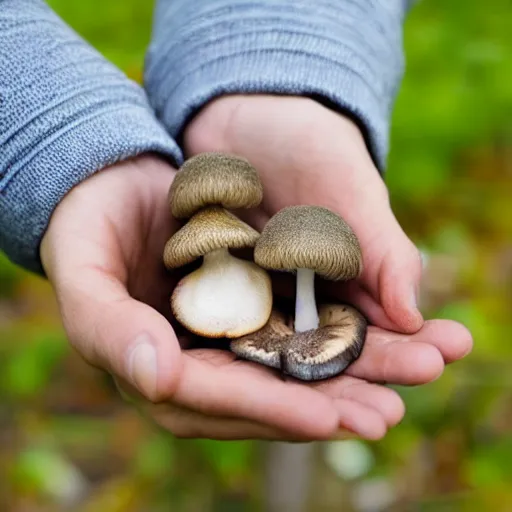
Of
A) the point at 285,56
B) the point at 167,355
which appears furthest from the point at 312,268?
the point at 285,56

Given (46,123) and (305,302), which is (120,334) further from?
(46,123)

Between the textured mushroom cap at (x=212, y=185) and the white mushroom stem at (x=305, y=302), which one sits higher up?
the textured mushroom cap at (x=212, y=185)

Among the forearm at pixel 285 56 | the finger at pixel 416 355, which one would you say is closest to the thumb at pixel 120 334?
the finger at pixel 416 355

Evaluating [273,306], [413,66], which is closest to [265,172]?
[273,306]

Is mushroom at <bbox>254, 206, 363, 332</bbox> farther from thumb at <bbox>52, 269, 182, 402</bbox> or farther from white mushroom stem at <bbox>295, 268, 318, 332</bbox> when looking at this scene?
thumb at <bbox>52, 269, 182, 402</bbox>

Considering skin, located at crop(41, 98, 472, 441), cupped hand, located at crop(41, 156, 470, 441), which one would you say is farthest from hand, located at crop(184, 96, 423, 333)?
cupped hand, located at crop(41, 156, 470, 441)

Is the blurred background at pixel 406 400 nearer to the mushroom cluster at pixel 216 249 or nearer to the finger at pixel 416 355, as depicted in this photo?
the mushroom cluster at pixel 216 249
